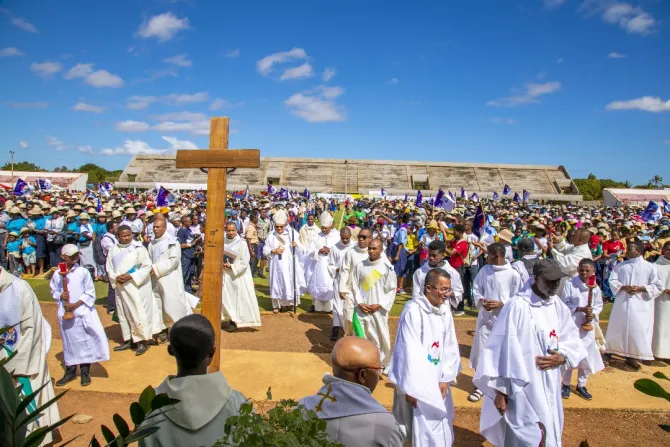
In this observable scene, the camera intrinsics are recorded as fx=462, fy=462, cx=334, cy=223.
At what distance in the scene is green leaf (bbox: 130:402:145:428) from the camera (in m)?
1.34

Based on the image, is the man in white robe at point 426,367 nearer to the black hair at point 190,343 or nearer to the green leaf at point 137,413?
the black hair at point 190,343

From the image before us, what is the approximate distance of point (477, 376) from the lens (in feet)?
13.6

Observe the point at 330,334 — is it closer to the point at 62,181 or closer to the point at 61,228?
the point at 61,228

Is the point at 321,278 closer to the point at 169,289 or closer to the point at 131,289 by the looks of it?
the point at 169,289

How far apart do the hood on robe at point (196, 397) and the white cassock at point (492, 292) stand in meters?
4.99

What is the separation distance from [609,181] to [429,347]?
79.0 meters

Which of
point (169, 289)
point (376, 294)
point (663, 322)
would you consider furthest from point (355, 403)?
point (663, 322)

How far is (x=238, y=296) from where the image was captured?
29.3 feet

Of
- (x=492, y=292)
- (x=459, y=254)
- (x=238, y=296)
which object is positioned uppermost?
(x=459, y=254)

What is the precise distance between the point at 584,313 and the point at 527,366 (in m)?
3.02

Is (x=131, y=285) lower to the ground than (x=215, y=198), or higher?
lower

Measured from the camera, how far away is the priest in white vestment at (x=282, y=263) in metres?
10.4

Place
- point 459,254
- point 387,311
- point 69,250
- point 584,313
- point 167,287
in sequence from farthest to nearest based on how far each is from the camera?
point 459,254 → point 167,287 → point 387,311 → point 584,313 → point 69,250

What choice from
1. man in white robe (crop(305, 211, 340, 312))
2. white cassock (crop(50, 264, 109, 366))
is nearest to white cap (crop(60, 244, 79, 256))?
white cassock (crop(50, 264, 109, 366))
